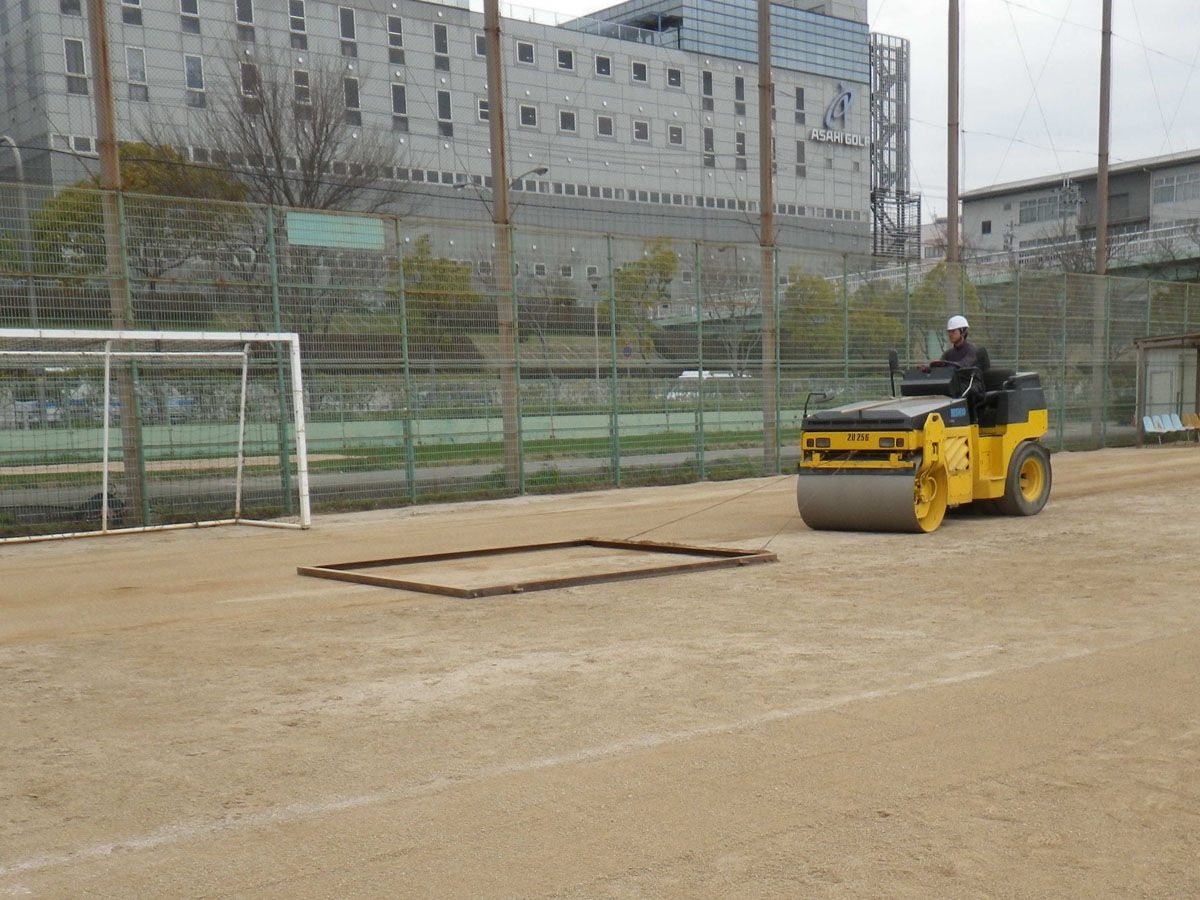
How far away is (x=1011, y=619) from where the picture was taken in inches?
296

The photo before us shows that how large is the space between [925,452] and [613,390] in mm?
7328

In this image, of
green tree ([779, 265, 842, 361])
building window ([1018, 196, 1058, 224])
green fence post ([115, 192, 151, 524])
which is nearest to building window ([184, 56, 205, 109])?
green tree ([779, 265, 842, 361])

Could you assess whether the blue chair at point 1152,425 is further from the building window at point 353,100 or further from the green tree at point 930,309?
the building window at point 353,100

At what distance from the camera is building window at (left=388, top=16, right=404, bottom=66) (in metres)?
42.8

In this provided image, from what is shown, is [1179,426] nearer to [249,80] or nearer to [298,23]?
[249,80]

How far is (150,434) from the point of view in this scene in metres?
13.9

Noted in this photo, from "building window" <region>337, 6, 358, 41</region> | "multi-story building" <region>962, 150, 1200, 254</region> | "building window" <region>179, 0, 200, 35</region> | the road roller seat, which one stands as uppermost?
"building window" <region>337, 6, 358, 41</region>

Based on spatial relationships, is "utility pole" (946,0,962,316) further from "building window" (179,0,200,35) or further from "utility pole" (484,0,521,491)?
"building window" (179,0,200,35)

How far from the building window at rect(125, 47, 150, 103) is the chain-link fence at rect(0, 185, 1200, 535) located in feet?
77.5

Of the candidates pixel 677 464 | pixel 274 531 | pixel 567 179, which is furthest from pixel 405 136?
pixel 274 531

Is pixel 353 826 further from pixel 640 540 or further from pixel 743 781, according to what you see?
pixel 640 540

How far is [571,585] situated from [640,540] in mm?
2800

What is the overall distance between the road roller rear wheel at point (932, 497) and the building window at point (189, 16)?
32813 millimetres

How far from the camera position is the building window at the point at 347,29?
40969mm
